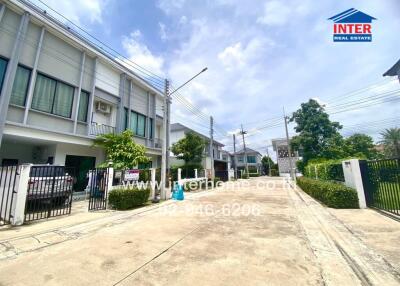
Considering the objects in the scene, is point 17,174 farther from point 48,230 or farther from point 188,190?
point 188,190

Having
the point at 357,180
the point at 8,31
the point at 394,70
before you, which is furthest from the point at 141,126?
the point at 394,70

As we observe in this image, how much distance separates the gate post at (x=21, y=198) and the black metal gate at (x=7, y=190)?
180 millimetres

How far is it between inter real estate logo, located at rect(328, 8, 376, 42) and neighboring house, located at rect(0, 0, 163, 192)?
13524 millimetres

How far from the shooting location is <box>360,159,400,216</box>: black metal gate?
620cm

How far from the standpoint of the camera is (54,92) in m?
10.9

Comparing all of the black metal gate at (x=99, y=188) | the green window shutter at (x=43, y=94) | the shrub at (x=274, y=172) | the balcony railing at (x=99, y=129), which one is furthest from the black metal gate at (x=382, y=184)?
the shrub at (x=274, y=172)

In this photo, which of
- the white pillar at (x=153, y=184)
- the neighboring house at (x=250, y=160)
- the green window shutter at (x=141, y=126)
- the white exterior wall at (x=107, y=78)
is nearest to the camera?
the white pillar at (x=153, y=184)

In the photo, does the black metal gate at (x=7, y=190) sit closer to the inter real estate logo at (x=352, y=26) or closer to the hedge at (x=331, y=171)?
the hedge at (x=331, y=171)

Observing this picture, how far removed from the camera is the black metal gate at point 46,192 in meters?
6.93

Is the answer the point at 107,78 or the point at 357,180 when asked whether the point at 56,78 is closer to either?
the point at 107,78

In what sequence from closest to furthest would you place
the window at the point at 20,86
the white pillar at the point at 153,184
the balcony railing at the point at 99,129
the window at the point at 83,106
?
the window at the point at 20,86
the white pillar at the point at 153,184
the window at the point at 83,106
the balcony railing at the point at 99,129

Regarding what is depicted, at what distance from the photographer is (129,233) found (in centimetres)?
537

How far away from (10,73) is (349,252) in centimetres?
1332

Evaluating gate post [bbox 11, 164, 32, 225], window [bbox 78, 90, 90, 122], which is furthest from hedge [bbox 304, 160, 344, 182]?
window [bbox 78, 90, 90, 122]
